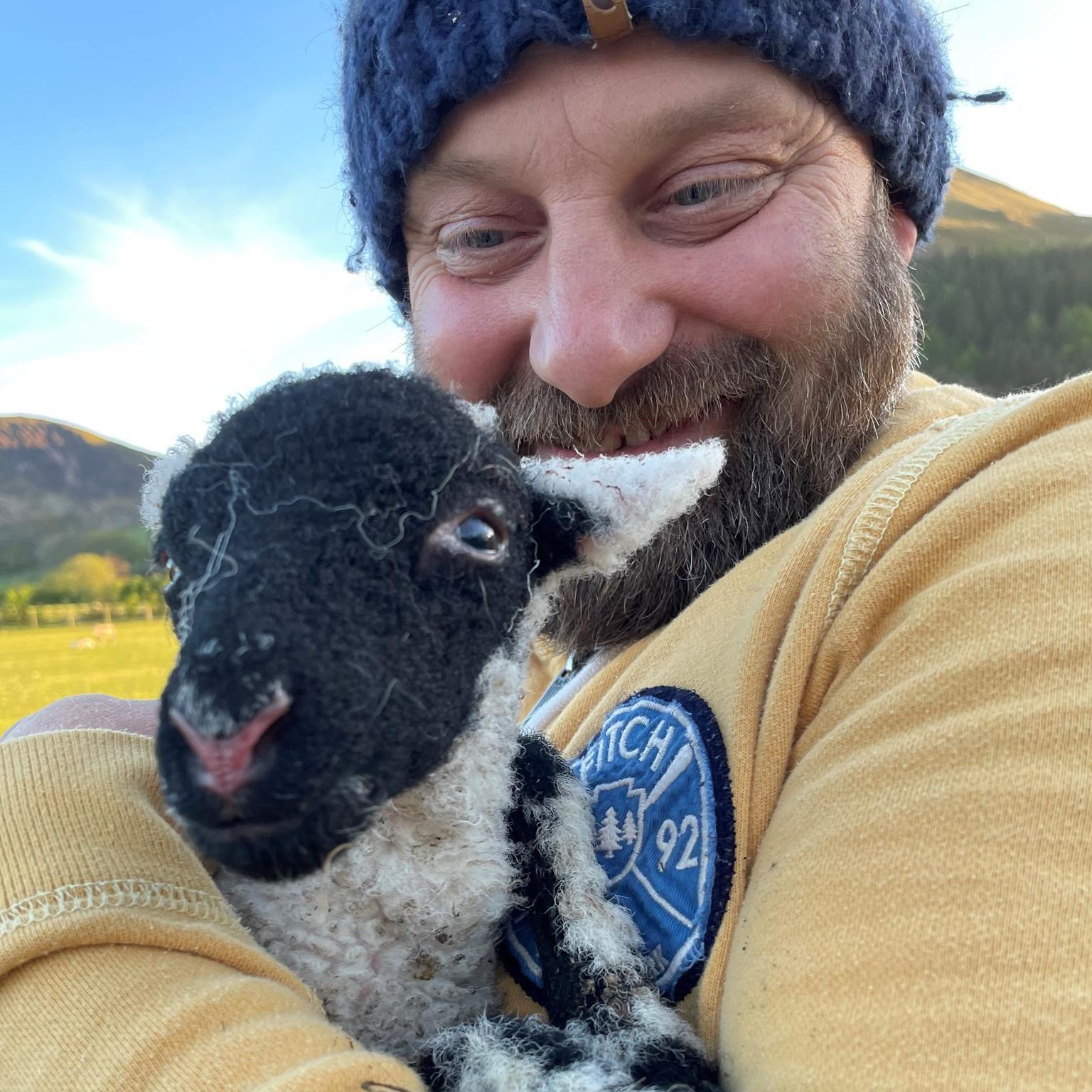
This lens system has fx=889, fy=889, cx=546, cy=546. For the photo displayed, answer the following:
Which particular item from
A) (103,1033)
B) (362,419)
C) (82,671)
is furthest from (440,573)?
(82,671)

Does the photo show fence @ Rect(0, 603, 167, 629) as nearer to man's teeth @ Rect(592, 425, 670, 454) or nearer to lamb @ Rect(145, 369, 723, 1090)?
man's teeth @ Rect(592, 425, 670, 454)

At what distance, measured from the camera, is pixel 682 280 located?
1591mm

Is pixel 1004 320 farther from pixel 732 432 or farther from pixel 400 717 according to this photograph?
pixel 400 717

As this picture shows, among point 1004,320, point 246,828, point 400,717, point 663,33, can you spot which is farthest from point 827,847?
point 1004,320

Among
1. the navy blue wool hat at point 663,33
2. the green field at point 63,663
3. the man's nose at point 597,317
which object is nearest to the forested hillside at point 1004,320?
the navy blue wool hat at point 663,33

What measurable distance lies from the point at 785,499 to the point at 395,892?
1009 mm

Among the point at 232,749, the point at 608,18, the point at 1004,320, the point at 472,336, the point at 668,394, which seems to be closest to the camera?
the point at 232,749

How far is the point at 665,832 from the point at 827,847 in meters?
0.24

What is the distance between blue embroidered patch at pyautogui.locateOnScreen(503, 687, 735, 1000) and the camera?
36.4 inches

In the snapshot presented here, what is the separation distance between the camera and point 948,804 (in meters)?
0.74

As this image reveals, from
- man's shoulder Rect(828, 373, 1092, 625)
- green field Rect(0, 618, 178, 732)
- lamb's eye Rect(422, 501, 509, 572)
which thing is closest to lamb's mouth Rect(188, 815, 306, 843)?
lamb's eye Rect(422, 501, 509, 572)

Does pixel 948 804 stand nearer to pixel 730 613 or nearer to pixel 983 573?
pixel 983 573

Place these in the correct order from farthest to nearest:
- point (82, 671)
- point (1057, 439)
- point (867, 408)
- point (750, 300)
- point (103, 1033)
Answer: point (82, 671) → point (867, 408) → point (750, 300) → point (1057, 439) → point (103, 1033)

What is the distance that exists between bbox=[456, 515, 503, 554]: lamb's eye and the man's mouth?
2.22 feet
